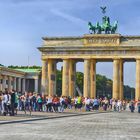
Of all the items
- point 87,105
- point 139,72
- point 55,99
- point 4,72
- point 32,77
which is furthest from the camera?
point 32,77

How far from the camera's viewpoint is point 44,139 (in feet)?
62.9

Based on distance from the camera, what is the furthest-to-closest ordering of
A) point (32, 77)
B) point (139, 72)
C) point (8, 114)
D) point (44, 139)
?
1. point (32, 77)
2. point (139, 72)
3. point (8, 114)
4. point (44, 139)

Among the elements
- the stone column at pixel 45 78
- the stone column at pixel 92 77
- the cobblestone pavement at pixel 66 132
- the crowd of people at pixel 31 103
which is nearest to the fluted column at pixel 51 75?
the stone column at pixel 45 78

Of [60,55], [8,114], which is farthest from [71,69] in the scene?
[8,114]

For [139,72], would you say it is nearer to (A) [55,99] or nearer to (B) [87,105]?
(B) [87,105]

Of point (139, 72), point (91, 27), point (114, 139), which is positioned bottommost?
point (114, 139)

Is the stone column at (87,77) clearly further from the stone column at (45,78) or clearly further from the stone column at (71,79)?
the stone column at (45,78)

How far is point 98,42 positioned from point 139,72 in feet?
33.0

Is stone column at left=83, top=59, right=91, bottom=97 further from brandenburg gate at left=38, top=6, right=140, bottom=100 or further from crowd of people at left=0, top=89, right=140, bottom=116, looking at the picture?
crowd of people at left=0, top=89, right=140, bottom=116

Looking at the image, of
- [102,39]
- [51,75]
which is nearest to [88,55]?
[102,39]

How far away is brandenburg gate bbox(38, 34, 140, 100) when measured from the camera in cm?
9988

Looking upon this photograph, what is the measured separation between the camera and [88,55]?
10212 cm

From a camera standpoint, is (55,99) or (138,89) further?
(138,89)

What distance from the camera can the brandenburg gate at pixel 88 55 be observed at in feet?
328
